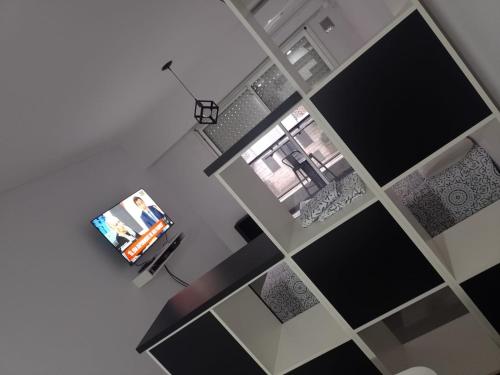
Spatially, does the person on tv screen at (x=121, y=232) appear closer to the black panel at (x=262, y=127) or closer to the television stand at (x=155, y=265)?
the television stand at (x=155, y=265)

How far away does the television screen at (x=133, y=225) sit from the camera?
4.16m

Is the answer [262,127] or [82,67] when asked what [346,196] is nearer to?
[262,127]

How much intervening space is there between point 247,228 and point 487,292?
14.0 feet

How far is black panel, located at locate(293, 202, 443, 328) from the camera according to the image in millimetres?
1919

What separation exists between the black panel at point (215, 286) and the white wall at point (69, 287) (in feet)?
3.40

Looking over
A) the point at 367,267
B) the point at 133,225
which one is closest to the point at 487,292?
the point at 367,267

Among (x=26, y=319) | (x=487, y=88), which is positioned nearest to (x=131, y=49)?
(x=26, y=319)

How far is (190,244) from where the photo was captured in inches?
227

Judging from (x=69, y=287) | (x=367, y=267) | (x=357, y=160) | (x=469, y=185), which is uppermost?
(x=69, y=287)

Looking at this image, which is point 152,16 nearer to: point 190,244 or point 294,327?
point 294,327

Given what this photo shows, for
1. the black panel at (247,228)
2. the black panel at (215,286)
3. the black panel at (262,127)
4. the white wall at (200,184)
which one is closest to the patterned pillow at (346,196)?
the black panel at (215,286)

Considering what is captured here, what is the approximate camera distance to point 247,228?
604cm

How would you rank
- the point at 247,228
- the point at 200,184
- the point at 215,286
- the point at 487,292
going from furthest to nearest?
1. the point at 200,184
2. the point at 247,228
3. the point at 215,286
4. the point at 487,292

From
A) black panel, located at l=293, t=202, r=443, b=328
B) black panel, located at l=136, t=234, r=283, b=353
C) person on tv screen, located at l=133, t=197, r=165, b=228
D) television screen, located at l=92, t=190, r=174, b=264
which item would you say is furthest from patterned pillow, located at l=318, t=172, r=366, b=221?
person on tv screen, located at l=133, t=197, r=165, b=228
